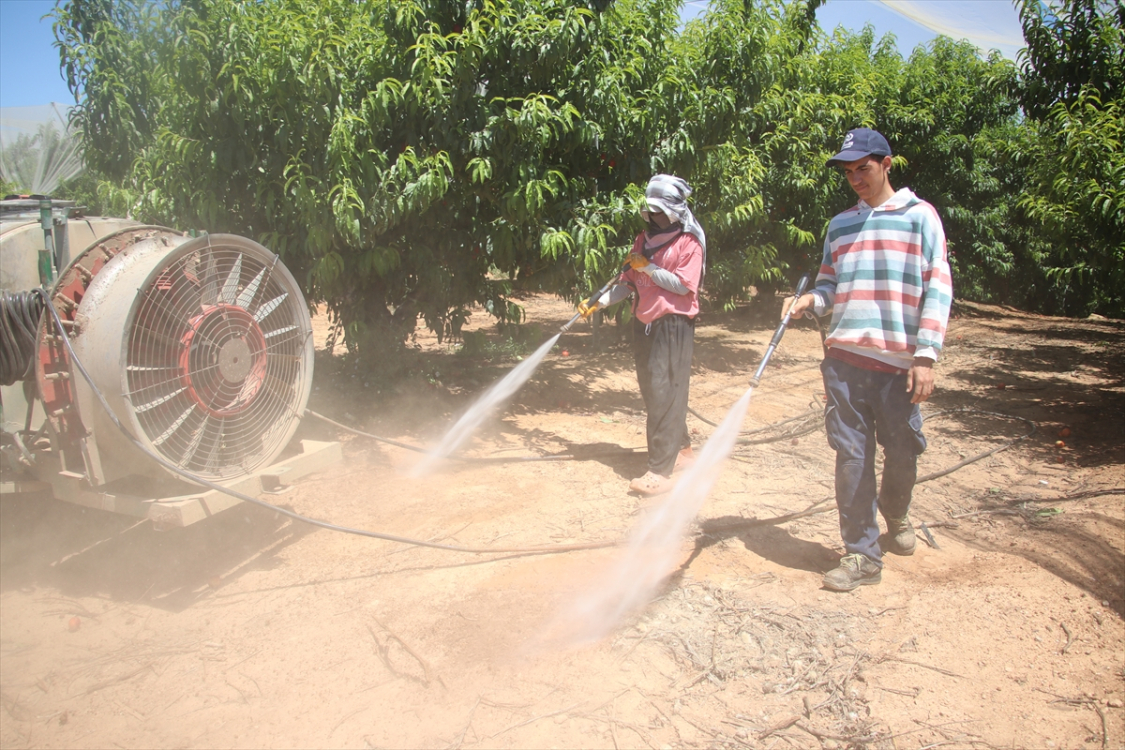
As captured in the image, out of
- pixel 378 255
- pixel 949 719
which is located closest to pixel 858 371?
pixel 949 719

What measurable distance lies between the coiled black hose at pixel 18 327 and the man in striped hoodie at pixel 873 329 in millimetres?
3649

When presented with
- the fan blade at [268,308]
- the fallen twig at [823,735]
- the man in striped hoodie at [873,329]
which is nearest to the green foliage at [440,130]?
the fan blade at [268,308]

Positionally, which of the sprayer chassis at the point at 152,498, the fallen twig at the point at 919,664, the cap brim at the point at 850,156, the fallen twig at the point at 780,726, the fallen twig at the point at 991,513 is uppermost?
the cap brim at the point at 850,156

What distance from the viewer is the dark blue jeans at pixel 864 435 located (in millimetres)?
3711

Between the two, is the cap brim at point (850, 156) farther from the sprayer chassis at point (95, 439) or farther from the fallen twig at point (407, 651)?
the sprayer chassis at point (95, 439)

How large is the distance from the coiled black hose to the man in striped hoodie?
3649 mm

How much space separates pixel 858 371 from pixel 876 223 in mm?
723

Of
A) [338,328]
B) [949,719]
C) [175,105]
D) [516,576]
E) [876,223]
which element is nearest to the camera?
[949,719]

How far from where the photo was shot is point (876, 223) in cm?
365

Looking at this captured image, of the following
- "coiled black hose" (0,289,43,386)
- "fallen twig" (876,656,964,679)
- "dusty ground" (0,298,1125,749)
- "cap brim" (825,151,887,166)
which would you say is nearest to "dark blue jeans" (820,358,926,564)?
"dusty ground" (0,298,1125,749)

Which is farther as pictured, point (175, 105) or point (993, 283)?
point (993, 283)

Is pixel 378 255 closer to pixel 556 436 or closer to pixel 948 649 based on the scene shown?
pixel 556 436

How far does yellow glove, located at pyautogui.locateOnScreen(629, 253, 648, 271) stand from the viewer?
4910mm

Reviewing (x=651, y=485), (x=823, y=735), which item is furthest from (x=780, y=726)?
(x=651, y=485)
